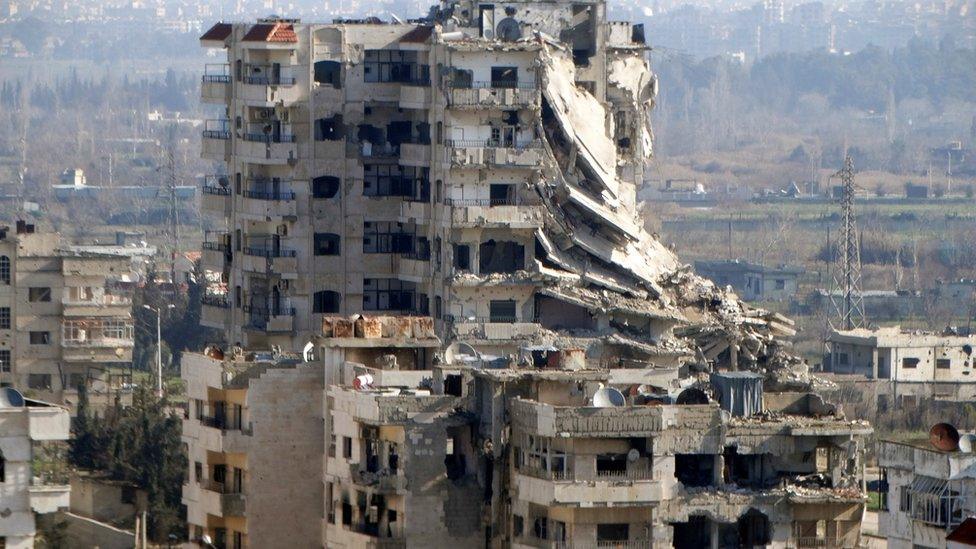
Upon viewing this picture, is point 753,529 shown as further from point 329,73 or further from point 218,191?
point 218,191

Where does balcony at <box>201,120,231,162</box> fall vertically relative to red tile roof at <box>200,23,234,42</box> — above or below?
below

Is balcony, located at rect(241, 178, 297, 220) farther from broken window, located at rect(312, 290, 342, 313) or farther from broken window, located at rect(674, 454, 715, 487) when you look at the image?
broken window, located at rect(674, 454, 715, 487)

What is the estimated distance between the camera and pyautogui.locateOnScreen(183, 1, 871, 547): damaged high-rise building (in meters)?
54.0

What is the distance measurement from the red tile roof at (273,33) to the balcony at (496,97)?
4.13 meters

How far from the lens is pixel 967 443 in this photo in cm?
4966

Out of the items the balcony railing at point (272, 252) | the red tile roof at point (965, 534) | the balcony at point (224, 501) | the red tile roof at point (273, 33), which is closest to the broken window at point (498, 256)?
the balcony railing at point (272, 252)

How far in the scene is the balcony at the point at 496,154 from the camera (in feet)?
237

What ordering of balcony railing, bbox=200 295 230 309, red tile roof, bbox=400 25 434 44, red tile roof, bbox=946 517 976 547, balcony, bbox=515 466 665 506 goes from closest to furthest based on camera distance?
red tile roof, bbox=946 517 976 547, balcony, bbox=515 466 665 506, red tile roof, bbox=400 25 434 44, balcony railing, bbox=200 295 230 309

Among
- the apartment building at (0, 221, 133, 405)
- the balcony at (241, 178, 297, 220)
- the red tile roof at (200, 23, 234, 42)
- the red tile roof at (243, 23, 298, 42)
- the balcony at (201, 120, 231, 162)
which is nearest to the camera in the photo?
the red tile roof at (243, 23, 298, 42)

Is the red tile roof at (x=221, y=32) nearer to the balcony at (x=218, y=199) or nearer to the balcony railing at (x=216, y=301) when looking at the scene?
the balcony at (x=218, y=199)

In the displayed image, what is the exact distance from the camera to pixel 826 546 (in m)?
54.0

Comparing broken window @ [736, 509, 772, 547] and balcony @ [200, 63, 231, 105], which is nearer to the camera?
broken window @ [736, 509, 772, 547]

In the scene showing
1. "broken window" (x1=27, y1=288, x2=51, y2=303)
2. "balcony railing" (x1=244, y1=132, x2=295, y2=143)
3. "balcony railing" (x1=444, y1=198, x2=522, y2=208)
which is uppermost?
"balcony railing" (x1=244, y1=132, x2=295, y2=143)

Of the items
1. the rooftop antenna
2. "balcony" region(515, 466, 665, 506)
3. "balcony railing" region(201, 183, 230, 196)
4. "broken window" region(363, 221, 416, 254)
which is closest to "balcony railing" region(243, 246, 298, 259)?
"broken window" region(363, 221, 416, 254)
